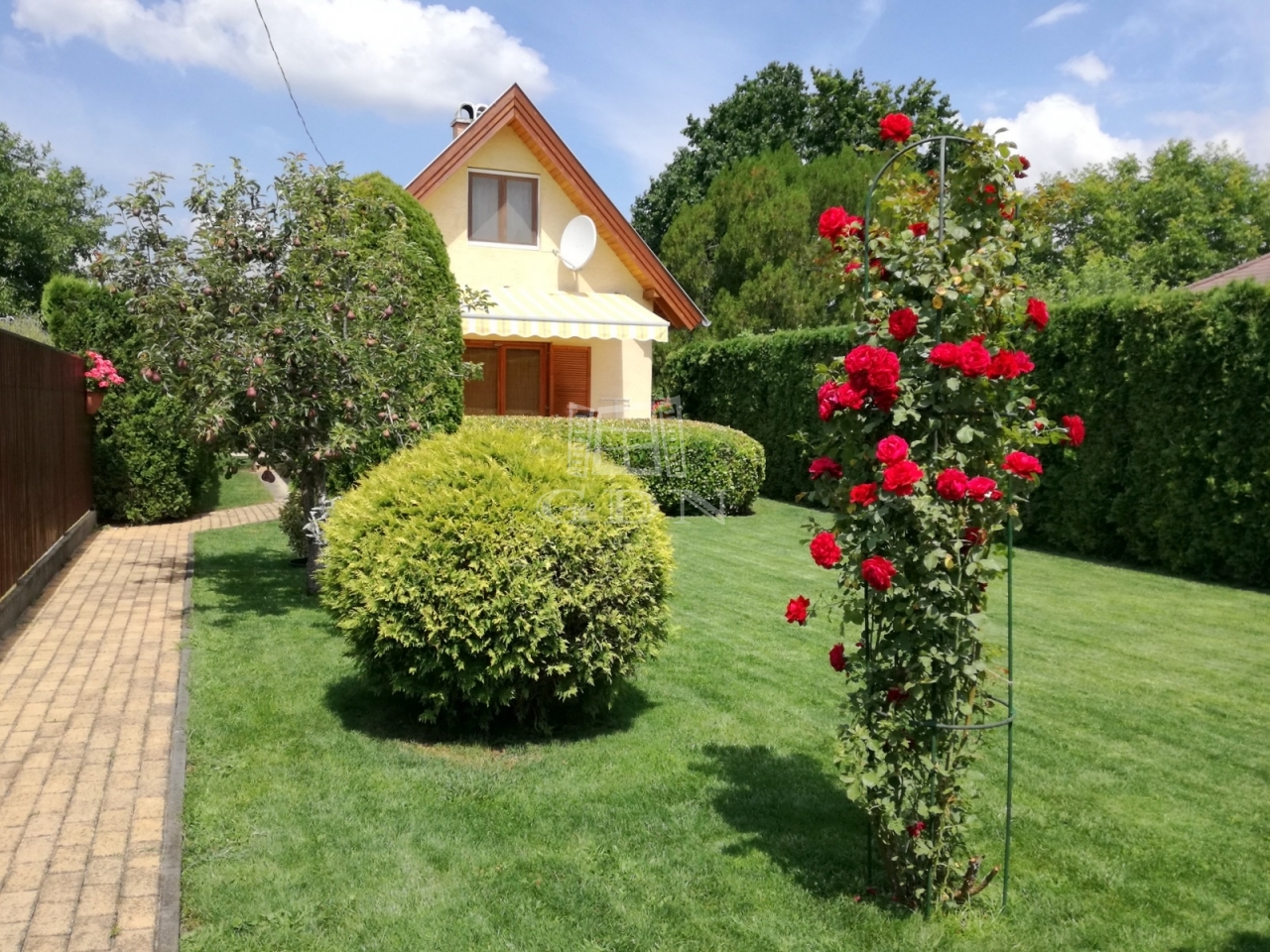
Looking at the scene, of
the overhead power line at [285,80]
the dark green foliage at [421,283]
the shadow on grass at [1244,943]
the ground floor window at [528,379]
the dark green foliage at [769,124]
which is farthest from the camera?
the dark green foliage at [769,124]

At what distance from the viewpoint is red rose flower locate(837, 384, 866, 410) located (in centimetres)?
402

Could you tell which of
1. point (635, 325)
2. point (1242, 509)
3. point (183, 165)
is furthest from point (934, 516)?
point (635, 325)

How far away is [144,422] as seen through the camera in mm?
16078

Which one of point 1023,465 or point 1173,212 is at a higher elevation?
point 1173,212

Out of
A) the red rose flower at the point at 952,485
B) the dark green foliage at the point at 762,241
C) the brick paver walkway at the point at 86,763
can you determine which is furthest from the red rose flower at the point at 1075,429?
the dark green foliage at the point at 762,241

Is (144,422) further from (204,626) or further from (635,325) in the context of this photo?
(635,325)

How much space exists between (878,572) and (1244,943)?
2455 millimetres

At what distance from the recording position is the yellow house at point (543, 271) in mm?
20297

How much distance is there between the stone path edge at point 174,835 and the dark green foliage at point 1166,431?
1267 centimetres

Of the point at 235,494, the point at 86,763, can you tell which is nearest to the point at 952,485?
the point at 86,763

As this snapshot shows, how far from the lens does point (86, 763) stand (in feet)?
19.6

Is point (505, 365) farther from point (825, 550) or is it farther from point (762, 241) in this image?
point (825, 550)

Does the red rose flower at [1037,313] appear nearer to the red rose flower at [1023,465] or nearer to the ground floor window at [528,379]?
the red rose flower at [1023,465]

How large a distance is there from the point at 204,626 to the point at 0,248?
38179 mm
